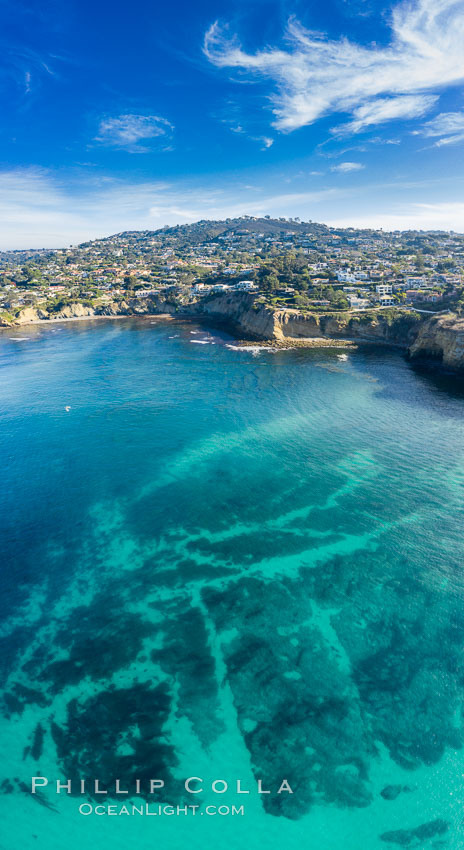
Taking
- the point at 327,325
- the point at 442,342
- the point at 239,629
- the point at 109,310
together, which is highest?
the point at 109,310

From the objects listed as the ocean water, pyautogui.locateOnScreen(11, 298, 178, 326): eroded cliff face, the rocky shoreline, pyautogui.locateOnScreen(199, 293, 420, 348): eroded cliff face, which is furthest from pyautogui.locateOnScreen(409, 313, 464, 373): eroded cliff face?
pyautogui.locateOnScreen(11, 298, 178, 326): eroded cliff face

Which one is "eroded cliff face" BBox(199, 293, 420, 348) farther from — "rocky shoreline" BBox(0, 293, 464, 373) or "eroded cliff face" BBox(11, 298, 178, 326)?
"eroded cliff face" BBox(11, 298, 178, 326)

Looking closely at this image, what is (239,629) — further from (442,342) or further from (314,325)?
(314,325)

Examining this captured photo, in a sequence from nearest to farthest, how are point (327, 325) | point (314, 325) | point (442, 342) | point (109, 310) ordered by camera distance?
1. point (442, 342)
2. point (327, 325)
3. point (314, 325)
4. point (109, 310)

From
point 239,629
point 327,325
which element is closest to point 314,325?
point 327,325

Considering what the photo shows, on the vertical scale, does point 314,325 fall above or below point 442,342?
above

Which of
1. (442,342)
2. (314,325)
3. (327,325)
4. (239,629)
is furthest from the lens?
(314,325)
